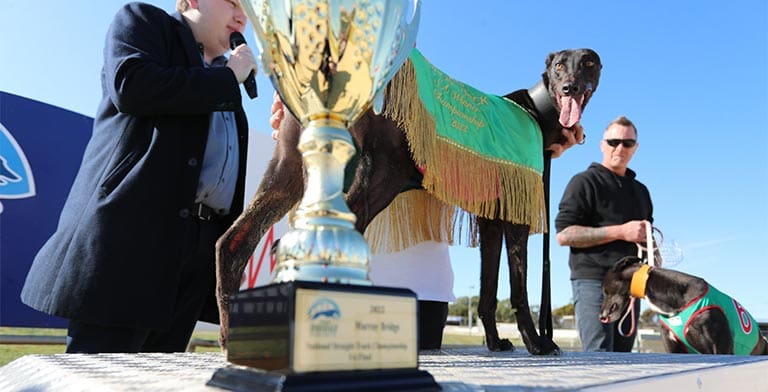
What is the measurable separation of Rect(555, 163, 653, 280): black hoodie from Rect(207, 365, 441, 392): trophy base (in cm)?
220

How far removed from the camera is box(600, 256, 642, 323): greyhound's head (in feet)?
7.73

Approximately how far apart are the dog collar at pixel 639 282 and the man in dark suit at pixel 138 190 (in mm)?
1901

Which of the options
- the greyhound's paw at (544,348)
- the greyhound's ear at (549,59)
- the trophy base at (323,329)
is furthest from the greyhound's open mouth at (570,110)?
the trophy base at (323,329)

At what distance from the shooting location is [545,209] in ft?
5.48

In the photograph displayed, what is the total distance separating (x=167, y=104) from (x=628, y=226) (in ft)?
6.77

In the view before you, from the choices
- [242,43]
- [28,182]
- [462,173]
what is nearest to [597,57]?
[462,173]

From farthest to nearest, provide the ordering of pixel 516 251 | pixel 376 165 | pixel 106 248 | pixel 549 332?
1. pixel 516 251
2. pixel 549 332
3. pixel 376 165
4. pixel 106 248

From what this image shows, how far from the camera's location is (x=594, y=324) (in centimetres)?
243

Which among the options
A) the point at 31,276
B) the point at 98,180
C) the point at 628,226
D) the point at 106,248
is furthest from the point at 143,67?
the point at 628,226

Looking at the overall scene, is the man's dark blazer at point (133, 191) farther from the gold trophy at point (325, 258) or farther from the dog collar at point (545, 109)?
the dog collar at point (545, 109)

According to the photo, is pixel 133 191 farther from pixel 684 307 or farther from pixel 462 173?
pixel 684 307

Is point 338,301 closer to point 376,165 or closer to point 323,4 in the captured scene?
point 323,4

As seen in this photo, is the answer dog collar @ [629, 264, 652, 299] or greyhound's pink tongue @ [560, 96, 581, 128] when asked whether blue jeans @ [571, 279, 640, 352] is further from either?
greyhound's pink tongue @ [560, 96, 581, 128]

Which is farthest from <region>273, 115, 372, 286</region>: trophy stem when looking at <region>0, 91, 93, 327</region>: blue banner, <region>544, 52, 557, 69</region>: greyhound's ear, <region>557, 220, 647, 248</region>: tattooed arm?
<region>0, 91, 93, 327</region>: blue banner
